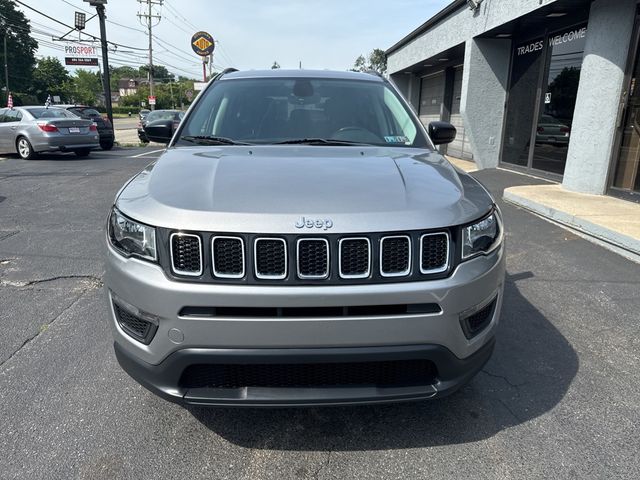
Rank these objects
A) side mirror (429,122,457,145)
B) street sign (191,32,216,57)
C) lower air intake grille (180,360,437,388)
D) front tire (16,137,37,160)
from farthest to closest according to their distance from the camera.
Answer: street sign (191,32,216,57) < front tire (16,137,37,160) < side mirror (429,122,457,145) < lower air intake grille (180,360,437,388)

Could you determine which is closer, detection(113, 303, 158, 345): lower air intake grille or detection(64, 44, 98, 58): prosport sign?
detection(113, 303, 158, 345): lower air intake grille

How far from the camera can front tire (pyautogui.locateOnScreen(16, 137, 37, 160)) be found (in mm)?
13883

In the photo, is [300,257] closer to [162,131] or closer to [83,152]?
[162,131]

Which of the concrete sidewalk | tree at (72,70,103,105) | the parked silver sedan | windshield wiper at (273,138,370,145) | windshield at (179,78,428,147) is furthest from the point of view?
tree at (72,70,103,105)

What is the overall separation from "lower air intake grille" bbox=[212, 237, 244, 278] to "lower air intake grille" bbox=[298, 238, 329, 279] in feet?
0.76

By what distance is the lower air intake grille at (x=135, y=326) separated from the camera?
6.45 feet

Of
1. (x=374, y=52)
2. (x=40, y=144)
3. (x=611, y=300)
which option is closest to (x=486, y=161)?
(x=611, y=300)

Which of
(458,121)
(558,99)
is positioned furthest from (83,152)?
(558,99)

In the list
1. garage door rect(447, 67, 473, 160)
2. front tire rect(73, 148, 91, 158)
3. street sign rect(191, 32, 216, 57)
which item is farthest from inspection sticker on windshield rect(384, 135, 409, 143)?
street sign rect(191, 32, 216, 57)

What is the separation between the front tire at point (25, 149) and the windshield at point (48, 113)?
816mm

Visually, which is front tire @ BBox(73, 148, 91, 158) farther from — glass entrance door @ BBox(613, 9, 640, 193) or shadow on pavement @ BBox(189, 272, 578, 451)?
shadow on pavement @ BBox(189, 272, 578, 451)

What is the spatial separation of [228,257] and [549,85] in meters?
10.1

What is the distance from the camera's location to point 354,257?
1882mm

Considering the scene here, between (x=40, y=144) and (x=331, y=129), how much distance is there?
1334 centimetres
